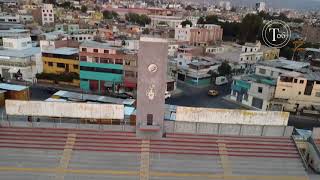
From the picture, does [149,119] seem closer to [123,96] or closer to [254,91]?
[123,96]

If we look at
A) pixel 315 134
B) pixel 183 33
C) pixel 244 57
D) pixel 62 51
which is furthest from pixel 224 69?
pixel 315 134

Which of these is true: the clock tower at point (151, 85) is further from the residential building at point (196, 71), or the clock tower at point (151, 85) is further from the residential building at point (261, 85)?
the residential building at point (196, 71)

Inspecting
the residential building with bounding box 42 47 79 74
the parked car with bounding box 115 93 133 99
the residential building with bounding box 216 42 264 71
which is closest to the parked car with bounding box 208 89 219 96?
the parked car with bounding box 115 93 133 99

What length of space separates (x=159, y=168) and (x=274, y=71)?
72.1 ft

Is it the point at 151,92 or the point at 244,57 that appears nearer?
the point at 151,92

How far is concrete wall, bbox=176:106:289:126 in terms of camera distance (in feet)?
53.5

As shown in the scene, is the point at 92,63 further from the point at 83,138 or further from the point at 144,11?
the point at 144,11

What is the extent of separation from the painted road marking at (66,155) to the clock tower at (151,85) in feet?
11.3

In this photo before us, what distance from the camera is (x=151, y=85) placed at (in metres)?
15.6

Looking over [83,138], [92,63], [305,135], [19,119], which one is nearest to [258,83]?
[305,135]

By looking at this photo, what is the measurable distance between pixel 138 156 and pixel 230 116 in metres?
5.44

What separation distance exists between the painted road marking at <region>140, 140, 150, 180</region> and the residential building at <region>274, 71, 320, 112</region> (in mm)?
16871

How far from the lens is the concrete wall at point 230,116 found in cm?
1630

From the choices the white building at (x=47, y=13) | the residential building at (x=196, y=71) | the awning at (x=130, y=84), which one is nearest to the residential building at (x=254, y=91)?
the residential building at (x=196, y=71)
